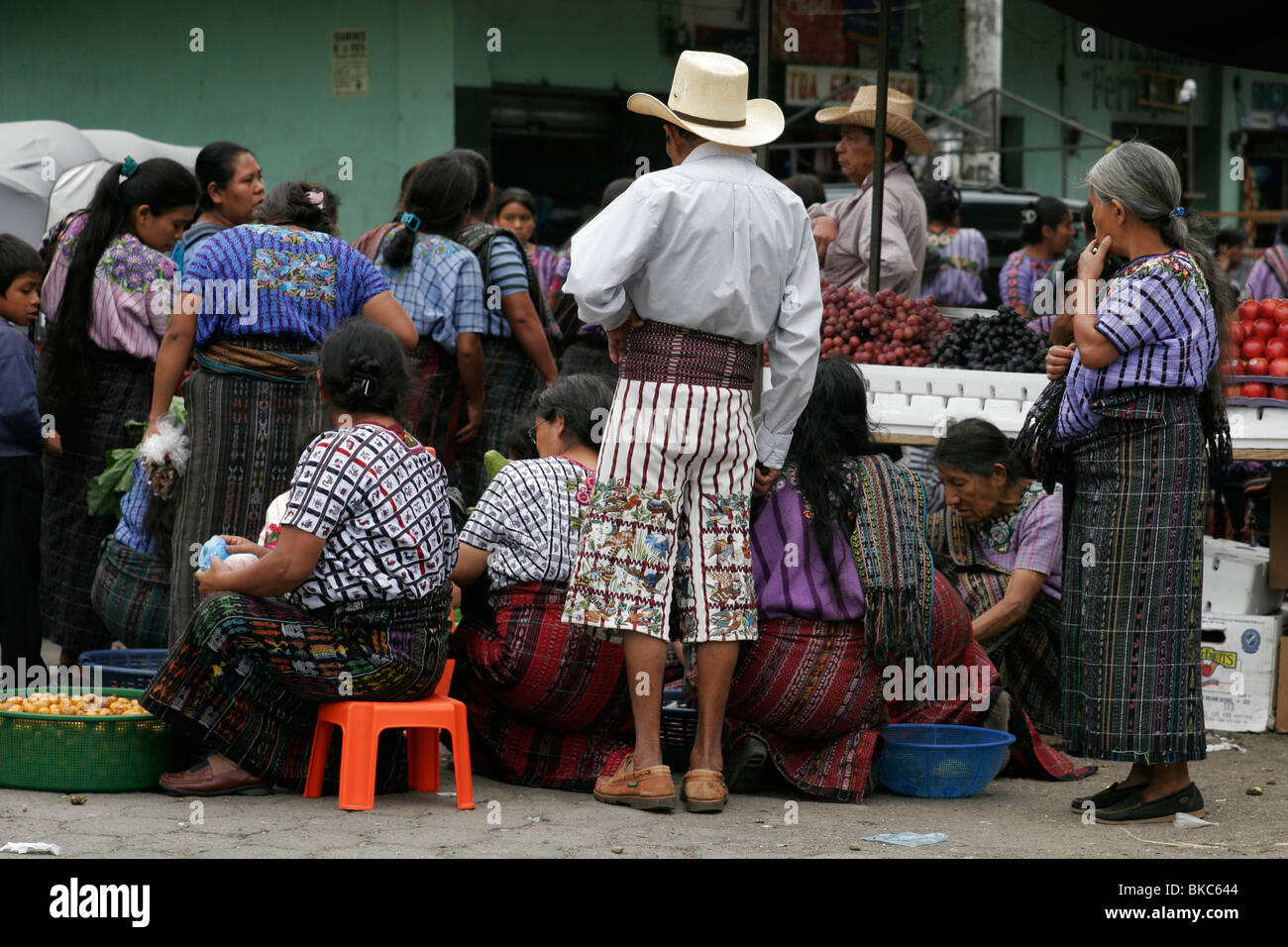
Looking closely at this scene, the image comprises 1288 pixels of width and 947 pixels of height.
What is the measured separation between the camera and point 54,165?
432 inches

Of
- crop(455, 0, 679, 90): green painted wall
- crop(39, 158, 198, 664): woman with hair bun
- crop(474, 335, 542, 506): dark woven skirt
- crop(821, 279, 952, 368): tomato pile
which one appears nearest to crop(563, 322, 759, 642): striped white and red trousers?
crop(821, 279, 952, 368): tomato pile

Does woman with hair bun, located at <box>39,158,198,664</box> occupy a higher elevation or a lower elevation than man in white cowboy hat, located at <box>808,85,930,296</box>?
lower

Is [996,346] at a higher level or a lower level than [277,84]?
lower

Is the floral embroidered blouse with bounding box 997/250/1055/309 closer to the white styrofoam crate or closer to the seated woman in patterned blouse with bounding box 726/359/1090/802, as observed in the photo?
the white styrofoam crate

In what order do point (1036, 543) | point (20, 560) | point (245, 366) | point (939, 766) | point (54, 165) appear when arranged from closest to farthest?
1. point (939, 766)
2. point (245, 366)
3. point (1036, 543)
4. point (20, 560)
5. point (54, 165)

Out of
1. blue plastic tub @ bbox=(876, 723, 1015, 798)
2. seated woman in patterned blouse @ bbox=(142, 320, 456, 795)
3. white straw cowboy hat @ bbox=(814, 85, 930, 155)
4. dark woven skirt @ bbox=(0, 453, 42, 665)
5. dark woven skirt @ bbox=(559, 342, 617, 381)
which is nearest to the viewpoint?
seated woman in patterned blouse @ bbox=(142, 320, 456, 795)

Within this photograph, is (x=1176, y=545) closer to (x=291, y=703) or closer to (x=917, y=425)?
(x=917, y=425)

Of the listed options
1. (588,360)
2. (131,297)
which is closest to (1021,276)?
(588,360)

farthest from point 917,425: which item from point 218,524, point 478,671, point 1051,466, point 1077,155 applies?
point 1077,155

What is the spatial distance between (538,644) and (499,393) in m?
2.21

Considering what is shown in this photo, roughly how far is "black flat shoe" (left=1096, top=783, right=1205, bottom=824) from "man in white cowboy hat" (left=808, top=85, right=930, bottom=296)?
126 inches

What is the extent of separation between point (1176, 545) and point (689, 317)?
1.46 m

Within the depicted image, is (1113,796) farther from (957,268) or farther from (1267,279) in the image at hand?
(1267,279)

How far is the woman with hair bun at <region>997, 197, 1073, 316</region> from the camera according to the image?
31.9 feet
